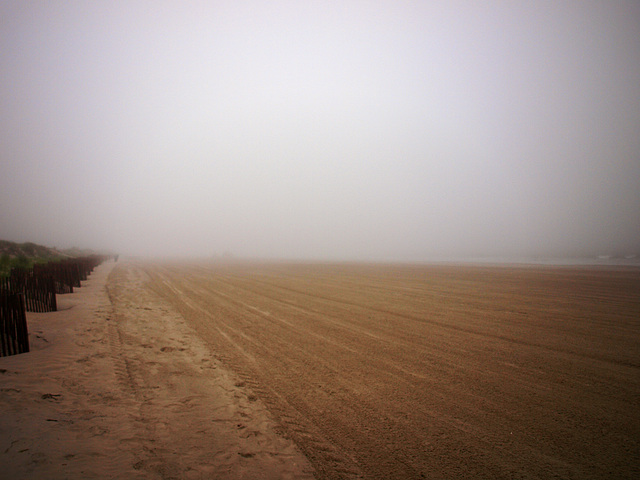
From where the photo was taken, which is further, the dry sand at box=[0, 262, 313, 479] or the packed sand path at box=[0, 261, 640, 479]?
the packed sand path at box=[0, 261, 640, 479]

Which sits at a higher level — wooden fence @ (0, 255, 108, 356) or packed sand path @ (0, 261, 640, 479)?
wooden fence @ (0, 255, 108, 356)

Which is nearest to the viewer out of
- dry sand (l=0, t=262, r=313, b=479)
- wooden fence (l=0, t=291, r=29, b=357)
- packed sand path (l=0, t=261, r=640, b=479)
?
dry sand (l=0, t=262, r=313, b=479)

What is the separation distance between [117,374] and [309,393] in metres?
3.65

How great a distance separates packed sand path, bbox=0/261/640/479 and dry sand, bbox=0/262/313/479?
0.02m

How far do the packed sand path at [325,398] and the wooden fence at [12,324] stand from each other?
0.42 meters

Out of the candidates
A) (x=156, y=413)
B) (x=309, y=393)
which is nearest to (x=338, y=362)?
(x=309, y=393)

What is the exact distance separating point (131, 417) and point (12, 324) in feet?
15.8

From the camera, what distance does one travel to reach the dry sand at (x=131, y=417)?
2.91 metres

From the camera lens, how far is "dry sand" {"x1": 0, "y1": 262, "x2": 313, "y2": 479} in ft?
9.55

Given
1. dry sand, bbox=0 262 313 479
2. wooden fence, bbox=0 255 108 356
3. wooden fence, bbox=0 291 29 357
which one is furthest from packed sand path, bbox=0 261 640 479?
wooden fence, bbox=0 255 108 356

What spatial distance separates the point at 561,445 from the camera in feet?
11.2

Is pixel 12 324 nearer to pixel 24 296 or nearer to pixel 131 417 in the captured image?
pixel 131 417

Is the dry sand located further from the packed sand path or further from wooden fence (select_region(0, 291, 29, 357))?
wooden fence (select_region(0, 291, 29, 357))

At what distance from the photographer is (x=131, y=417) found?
3820 millimetres
